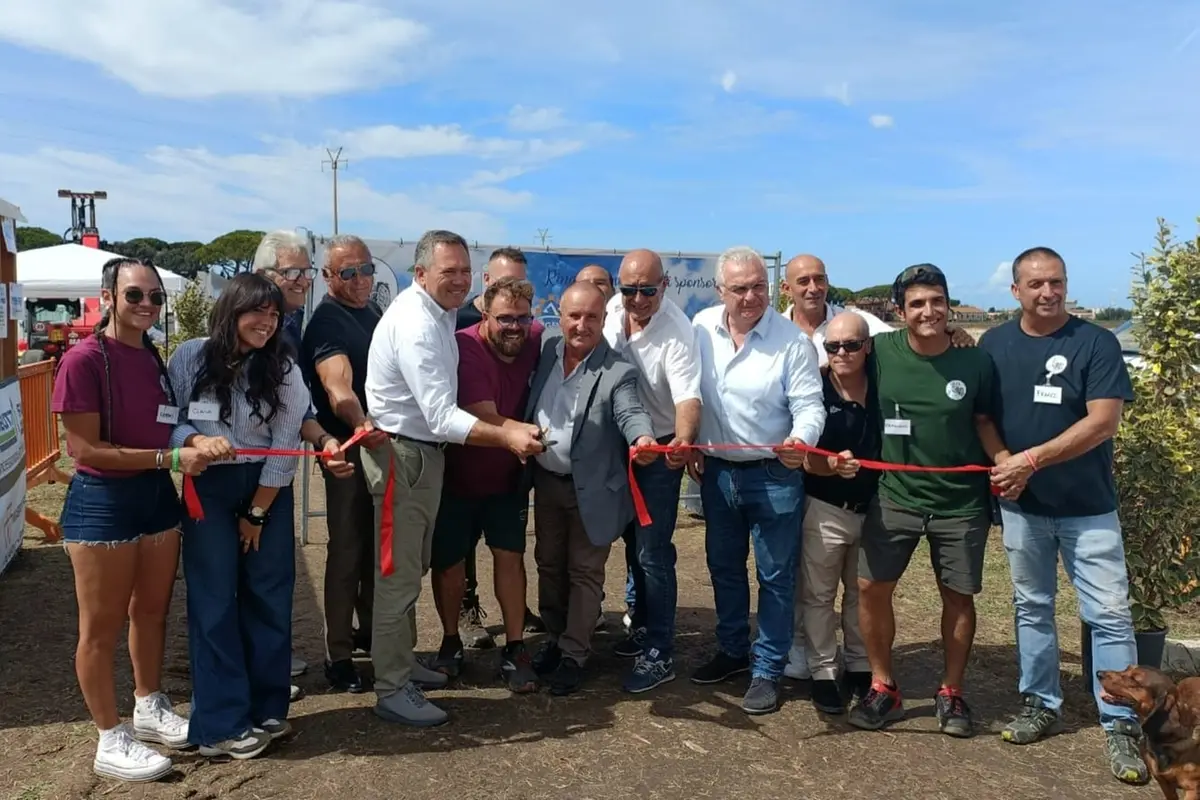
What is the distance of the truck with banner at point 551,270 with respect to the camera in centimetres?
703

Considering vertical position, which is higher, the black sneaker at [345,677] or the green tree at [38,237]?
the green tree at [38,237]

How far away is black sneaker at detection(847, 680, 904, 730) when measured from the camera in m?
4.14

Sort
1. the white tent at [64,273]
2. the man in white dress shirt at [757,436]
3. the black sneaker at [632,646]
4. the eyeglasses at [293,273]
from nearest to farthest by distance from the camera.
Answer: the man in white dress shirt at [757,436], the eyeglasses at [293,273], the black sneaker at [632,646], the white tent at [64,273]

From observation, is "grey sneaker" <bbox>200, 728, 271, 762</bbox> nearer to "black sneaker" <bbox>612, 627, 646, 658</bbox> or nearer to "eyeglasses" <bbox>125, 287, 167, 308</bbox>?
"eyeglasses" <bbox>125, 287, 167, 308</bbox>

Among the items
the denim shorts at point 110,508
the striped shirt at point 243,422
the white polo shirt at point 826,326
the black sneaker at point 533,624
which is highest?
the white polo shirt at point 826,326

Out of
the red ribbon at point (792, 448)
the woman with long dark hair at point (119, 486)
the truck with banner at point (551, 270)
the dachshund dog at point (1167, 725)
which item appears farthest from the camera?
the truck with banner at point (551, 270)

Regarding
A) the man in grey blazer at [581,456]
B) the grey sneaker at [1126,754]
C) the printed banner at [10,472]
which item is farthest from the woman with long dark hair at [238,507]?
the grey sneaker at [1126,754]

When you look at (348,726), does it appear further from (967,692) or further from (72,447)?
(967,692)

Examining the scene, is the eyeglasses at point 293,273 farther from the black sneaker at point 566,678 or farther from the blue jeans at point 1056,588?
the blue jeans at point 1056,588

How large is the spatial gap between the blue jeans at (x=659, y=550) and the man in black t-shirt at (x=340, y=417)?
1447mm

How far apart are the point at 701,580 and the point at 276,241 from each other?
4157 mm

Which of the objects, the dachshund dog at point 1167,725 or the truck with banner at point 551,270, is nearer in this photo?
the dachshund dog at point 1167,725

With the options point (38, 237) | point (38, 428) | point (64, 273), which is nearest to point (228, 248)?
point (38, 237)

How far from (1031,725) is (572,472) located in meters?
2.46
